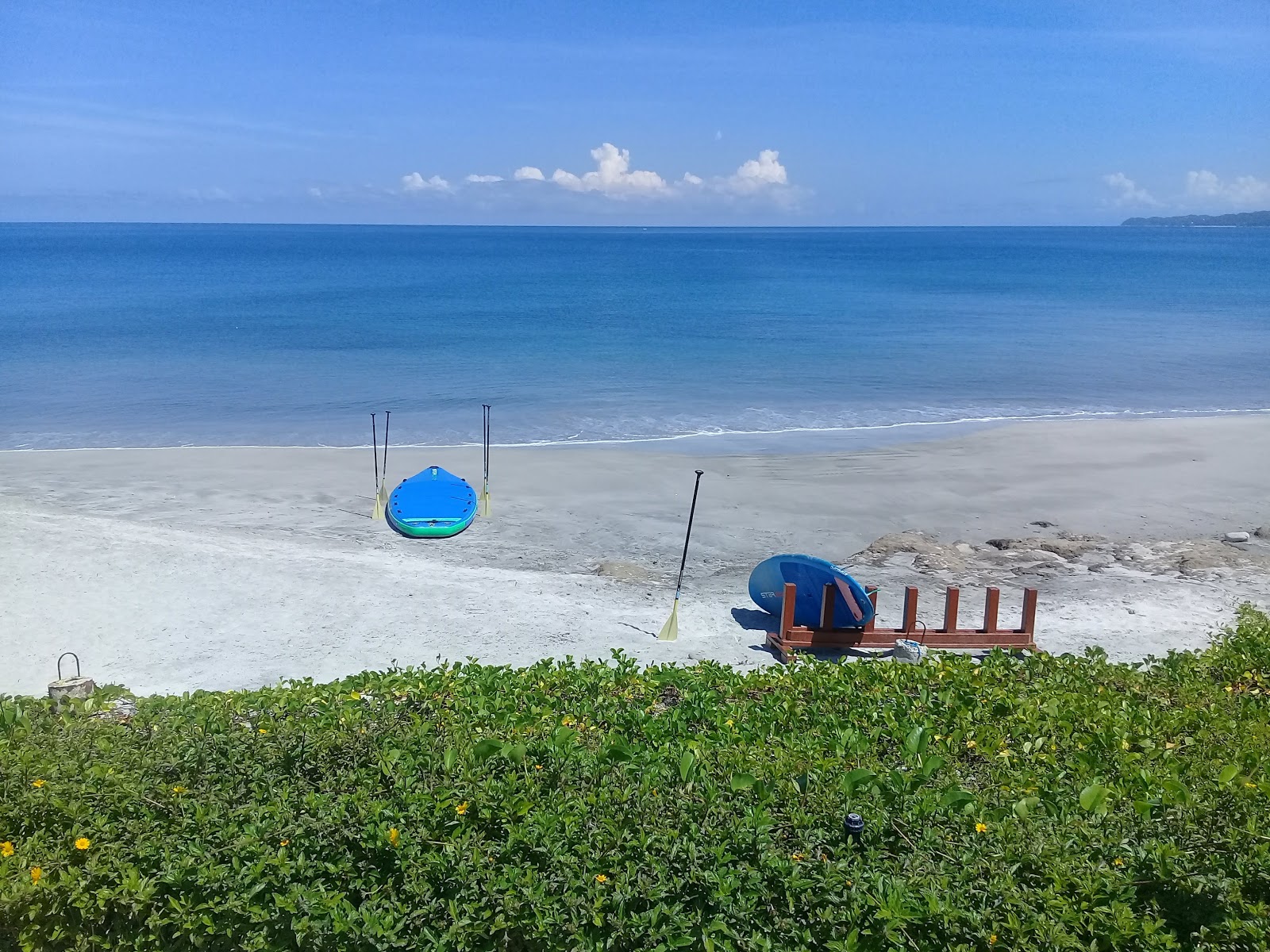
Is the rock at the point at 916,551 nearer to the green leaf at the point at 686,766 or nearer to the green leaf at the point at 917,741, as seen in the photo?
the green leaf at the point at 917,741

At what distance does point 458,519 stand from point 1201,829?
49.2ft

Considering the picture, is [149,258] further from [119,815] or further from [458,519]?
[119,815]

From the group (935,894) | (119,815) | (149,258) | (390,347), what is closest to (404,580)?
(119,815)

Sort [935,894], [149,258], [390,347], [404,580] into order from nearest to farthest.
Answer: [935,894] → [404,580] → [390,347] → [149,258]

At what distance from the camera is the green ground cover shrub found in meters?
4.32

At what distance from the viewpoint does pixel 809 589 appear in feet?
44.9

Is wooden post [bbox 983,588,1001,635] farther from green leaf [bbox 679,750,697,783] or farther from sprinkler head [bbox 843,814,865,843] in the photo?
sprinkler head [bbox 843,814,865,843]

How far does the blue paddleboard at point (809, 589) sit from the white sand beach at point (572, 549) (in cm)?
57

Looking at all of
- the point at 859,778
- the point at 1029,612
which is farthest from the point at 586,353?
the point at 859,778

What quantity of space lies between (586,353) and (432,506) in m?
24.7

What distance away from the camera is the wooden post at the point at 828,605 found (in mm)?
12438

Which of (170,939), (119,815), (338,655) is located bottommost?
(338,655)

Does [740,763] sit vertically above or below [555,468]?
above

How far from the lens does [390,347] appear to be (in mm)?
44469
